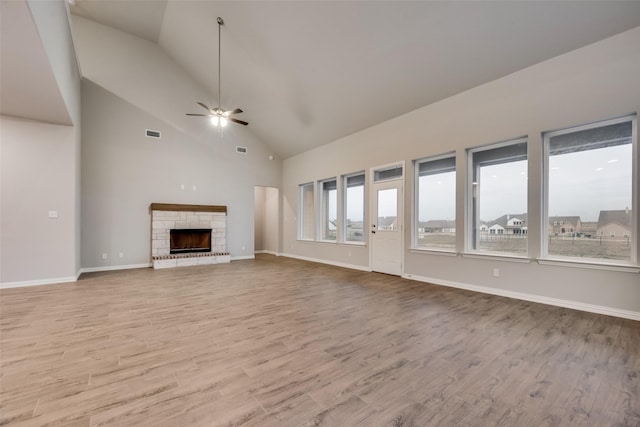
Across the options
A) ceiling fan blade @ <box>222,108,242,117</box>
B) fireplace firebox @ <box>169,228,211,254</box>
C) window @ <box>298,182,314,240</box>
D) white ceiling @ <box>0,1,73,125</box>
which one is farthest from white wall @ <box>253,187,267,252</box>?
white ceiling @ <box>0,1,73,125</box>

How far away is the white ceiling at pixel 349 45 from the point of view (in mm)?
3443

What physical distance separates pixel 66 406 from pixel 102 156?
20.6ft

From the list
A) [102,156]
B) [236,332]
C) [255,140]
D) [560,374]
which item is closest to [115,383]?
[236,332]

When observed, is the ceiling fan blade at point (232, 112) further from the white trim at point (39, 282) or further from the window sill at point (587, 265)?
the window sill at point (587, 265)

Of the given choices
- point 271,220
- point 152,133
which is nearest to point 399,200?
point 271,220

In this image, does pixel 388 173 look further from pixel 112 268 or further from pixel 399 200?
pixel 112 268

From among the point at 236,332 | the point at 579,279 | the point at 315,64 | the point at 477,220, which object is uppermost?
the point at 315,64

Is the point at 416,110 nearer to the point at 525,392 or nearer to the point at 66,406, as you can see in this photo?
the point at 525,392

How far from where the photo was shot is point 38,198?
4.82 meters

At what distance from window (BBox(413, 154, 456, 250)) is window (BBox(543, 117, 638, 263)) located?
4.61 feet

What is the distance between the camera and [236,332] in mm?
2807

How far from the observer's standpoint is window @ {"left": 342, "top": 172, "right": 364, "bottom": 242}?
688cm

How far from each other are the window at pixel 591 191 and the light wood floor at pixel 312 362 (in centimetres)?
91

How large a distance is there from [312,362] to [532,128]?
14.0ft
